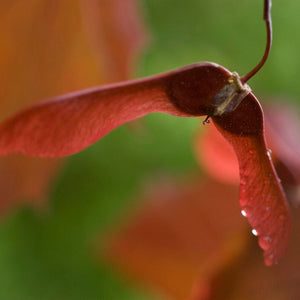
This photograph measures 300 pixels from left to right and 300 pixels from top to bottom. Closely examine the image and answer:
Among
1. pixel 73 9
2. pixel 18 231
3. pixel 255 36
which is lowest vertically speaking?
pixel 18 231

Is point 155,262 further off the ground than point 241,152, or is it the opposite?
point 241,152

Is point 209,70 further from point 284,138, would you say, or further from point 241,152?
point 284,138

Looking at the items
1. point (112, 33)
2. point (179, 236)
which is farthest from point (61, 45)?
point (179, 236)

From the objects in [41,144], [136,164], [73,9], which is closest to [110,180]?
[136,164]

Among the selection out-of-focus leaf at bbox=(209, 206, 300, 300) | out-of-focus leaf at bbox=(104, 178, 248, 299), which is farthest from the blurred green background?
out-of-focus leaf at bbox=(209, 206, 300, 300)

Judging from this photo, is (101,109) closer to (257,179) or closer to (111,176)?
(257,179)

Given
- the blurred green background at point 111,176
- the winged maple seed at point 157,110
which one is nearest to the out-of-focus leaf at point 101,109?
the winged maple seed at point 157,110
